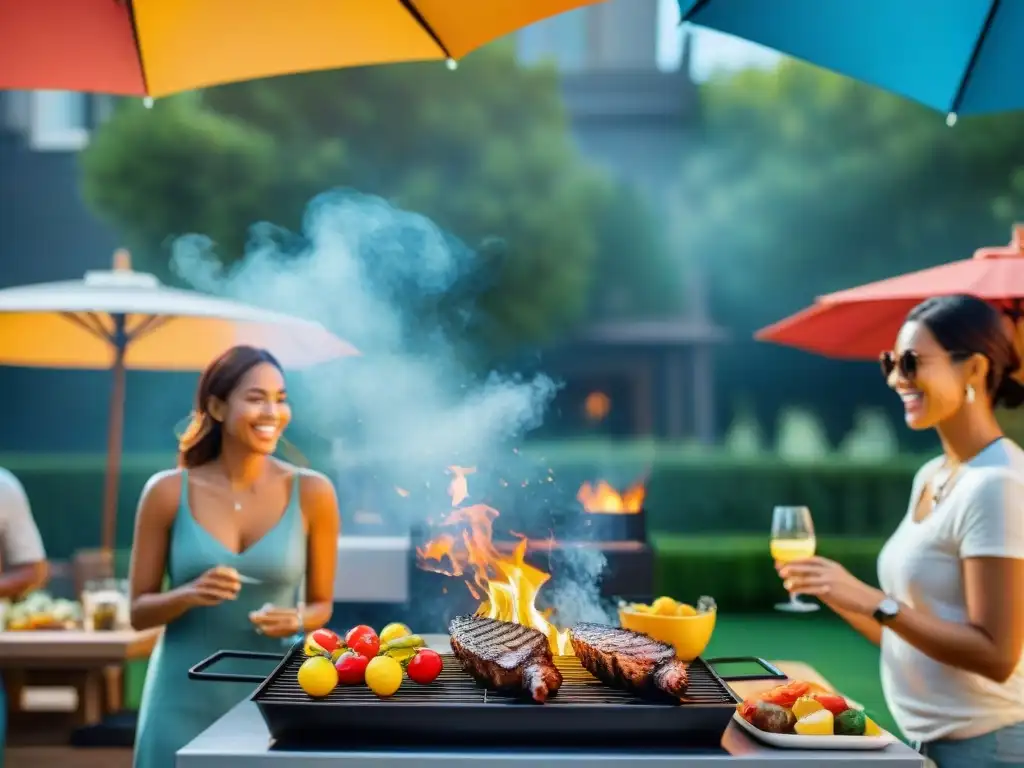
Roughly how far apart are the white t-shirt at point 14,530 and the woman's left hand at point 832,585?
254cm

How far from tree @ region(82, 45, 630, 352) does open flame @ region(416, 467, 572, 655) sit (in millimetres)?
13655

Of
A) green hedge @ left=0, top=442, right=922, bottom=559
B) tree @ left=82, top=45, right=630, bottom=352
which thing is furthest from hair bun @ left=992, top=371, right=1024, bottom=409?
tree @ left=82, top=45, right=630, bottom=352

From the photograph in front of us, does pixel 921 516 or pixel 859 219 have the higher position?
pixel 859 219

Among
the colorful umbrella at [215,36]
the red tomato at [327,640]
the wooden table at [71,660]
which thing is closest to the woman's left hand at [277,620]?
the red tomato at [327,640]

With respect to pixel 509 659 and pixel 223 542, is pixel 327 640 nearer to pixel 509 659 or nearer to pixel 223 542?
pixel 509 659

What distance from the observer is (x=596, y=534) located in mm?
4305

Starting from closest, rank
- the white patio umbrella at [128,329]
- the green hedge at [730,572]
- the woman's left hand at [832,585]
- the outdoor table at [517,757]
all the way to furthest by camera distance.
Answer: the outdoor table at [517,757]
the woman's left hand at [832,585]
the white patio umbrella at [128,329]
the green hedge at [730,572]

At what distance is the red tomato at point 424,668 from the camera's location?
2.44m

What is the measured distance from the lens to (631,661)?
2.31 meters

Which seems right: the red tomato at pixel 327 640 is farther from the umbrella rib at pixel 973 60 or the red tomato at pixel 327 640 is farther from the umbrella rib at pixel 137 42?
the umbrella rib at pixel 973 60

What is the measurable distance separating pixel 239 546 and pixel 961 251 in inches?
740

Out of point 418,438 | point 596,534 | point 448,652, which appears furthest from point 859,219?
point 448,652

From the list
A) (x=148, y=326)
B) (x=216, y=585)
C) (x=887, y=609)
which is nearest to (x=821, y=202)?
(x=148, y=326)

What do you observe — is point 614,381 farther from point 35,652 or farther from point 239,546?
point 239,546
